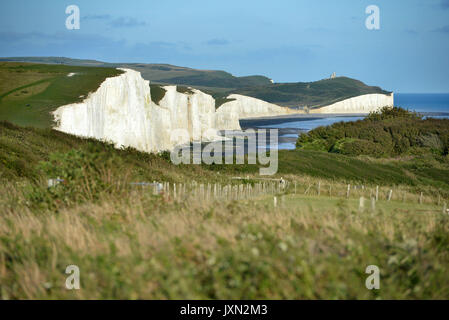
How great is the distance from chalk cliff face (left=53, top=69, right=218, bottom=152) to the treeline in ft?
63.1

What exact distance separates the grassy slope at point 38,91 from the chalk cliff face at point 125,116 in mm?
1014

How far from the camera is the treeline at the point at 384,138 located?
67750 millimetres

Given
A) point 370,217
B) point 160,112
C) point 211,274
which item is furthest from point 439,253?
point 160,112

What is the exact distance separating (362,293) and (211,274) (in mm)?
1826

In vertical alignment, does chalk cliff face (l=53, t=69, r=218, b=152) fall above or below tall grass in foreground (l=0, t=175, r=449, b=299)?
above

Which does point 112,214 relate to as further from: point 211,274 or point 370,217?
point 370,217

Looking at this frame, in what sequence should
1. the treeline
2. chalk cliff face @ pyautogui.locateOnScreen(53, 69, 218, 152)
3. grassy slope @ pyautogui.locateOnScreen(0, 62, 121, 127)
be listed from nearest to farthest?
grassy slope @ pyautogui.locateOnScreen(0, 62, 121, 127)
chalk cliff face @ pyautogui.locateOnScreen(53, 69, 218, 152)
the treeline

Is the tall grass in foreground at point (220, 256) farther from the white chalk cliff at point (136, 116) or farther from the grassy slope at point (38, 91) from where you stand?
the grassy slope at point (38, 91)

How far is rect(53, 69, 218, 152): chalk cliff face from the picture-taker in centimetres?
3956

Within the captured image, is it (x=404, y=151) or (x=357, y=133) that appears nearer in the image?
(x=404, y=151)

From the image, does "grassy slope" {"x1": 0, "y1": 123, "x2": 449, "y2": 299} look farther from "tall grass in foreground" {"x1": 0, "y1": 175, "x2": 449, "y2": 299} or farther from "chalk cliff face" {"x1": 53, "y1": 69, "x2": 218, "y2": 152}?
"chalk cliff face" {"x1": 53, "y1": 69, "x2": 218, "y2": 152}

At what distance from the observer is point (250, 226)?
7918mm

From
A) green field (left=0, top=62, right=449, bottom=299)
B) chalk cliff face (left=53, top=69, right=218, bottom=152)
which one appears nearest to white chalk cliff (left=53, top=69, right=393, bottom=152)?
chalk cliff face (left=53, top=69, right=218, bottom=152)

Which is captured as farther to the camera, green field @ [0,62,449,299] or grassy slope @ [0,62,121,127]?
grassy slope @ [0,62,121,127]
